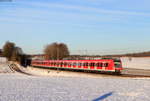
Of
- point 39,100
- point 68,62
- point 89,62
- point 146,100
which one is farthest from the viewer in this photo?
point 68,62

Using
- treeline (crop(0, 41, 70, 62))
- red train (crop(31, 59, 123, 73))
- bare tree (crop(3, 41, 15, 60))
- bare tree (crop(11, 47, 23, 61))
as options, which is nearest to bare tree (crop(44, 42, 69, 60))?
treeline (crop(0, 41, 70, 62))

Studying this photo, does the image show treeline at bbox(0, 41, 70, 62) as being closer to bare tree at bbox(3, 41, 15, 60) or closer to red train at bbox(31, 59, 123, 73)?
bare tree at bbox(3, 41, 15, 60)

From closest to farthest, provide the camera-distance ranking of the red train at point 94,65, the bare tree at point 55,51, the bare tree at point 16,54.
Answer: the red train at point 94,65, the bare tree at point 55,51, the bare tree at point 16,54

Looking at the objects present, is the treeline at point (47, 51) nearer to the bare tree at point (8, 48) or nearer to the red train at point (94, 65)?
the bare tree at point (8, 48)

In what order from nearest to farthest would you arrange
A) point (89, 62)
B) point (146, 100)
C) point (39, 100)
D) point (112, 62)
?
1. point (39, 100)
2. point (146, 100)
3. point (112, 62)
4. point (89, 62)

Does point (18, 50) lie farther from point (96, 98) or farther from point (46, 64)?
point (96, 98)

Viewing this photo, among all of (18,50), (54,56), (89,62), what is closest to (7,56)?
(18,50)

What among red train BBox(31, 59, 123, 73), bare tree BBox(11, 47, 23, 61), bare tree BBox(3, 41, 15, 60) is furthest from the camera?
bare tree BBox(3, 41, 15, 60)

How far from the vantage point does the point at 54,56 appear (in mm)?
123188

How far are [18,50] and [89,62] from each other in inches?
4530

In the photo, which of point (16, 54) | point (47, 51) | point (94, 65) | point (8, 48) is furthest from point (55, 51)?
point (94, 65)

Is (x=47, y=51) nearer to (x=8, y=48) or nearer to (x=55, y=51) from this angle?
(x=55, y=51)

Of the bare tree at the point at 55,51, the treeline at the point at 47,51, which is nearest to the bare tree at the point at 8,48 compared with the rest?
the treeline at the point at 47,51

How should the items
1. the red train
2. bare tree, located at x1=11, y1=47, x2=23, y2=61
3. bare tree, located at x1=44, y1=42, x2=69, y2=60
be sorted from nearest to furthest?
the red train, bare tree, located at x1=44, y1=42, x2=69, y2=60, bare tree, located at x1=11, y1=47, x2=23, y2=61
